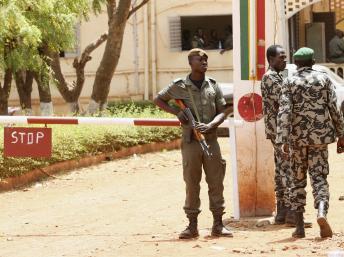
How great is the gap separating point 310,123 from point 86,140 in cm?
808

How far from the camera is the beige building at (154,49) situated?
97.3 feet

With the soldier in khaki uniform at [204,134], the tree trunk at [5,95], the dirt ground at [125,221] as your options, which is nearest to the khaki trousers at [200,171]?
the soldier in khaki uniform at [204,134]

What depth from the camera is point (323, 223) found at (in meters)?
9.38

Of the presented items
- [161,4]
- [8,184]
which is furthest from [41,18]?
[161,4]

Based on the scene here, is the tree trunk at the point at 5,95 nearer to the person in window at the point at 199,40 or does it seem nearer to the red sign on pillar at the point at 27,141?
the red sign on pillar at the point at 27,141

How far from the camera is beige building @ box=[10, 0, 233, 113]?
97.3 ft

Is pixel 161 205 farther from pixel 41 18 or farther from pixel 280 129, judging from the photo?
pixel 41 18

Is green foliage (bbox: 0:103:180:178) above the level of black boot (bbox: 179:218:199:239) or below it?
above

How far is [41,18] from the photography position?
66.0ft

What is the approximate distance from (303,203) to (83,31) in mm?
21027

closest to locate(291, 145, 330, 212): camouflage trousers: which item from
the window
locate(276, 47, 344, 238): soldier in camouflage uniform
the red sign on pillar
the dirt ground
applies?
locate(276, 47, 344, 238): soldier in camouflage uniform

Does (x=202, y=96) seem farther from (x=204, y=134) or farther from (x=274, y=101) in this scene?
(x=274, y=101)

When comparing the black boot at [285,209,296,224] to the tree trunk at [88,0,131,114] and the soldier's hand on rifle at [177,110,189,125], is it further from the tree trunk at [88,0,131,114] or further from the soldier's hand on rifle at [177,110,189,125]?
the tree trunk at [88,0,131,114]

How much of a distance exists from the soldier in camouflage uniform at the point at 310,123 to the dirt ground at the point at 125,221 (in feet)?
2.10
